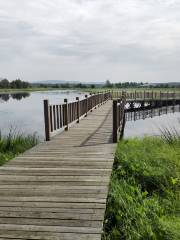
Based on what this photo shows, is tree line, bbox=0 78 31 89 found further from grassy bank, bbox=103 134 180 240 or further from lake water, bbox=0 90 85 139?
grassy bank, bbox=103 134 180 240

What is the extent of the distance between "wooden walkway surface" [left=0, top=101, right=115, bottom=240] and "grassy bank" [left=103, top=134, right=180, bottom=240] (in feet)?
1.07

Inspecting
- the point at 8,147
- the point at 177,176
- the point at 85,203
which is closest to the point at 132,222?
the point at 85,203

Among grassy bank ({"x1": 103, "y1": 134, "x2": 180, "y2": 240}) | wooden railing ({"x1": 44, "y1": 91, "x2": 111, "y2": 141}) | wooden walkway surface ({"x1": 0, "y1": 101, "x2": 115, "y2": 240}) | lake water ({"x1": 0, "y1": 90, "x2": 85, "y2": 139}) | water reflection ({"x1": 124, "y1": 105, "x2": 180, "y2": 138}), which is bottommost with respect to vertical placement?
water reflection ({"x1": 124, "y1": 105, "x2": 180, "y2": 138})

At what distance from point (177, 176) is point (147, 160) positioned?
1051 mm

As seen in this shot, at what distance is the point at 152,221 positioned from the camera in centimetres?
376

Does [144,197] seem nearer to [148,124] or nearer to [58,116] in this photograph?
[58,116]

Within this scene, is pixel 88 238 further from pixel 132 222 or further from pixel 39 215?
pixel 132 222

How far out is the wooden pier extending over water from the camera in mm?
2963

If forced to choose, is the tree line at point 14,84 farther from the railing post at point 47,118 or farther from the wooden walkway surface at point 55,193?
the wooden walkway surface at point 55,193

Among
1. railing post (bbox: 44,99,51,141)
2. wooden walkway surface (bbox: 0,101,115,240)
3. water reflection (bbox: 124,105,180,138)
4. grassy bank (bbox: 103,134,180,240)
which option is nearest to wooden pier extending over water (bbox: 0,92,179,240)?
wooden walkway surface (bbox: 0,101,115,240)

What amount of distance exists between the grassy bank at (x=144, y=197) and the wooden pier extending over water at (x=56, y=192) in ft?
1.03

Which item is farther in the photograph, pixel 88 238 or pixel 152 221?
pixel 152 221

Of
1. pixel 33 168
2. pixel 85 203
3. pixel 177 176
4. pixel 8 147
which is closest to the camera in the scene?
pixel 85 203

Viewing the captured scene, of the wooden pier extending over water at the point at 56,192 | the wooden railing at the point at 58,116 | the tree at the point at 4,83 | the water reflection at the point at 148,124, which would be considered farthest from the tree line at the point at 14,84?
the wooden pier extending over water at the point at 56,192
